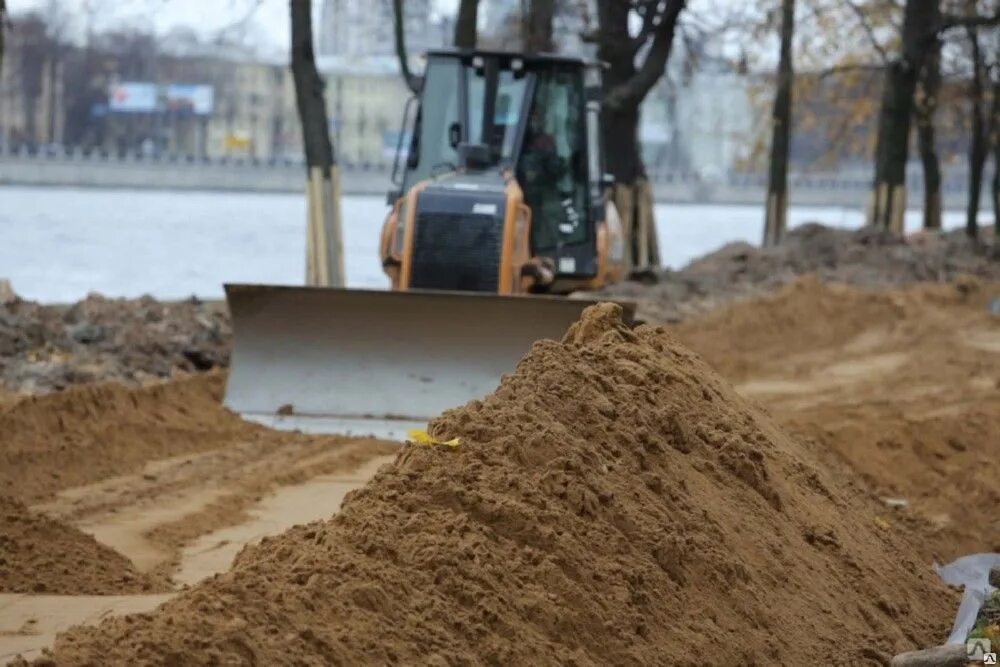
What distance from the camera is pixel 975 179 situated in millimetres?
37031

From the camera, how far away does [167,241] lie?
4041 cm

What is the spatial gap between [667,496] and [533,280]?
8.58 m

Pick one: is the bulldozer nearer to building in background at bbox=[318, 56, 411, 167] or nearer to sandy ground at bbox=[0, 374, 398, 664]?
sandy ground at bbox=[0, 374, 398, 664]

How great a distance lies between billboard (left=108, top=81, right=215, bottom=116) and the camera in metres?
84.1

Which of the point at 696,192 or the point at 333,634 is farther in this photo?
the point at 696,192

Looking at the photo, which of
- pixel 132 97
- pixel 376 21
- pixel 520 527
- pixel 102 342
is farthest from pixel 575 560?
pixel 132 97

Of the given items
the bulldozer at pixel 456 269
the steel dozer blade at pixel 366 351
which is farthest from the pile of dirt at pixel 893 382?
the steel dozer blade at pixel 366 351

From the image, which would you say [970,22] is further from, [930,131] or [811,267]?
[930,131]

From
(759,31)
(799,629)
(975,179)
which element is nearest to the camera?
(799,629)

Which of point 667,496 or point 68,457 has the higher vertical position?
point 667,496

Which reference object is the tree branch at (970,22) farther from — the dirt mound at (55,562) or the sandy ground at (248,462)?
the dirt mound at (55,562)

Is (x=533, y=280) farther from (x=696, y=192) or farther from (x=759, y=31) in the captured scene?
(x=696, y=192)

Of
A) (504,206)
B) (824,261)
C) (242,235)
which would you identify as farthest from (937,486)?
(242,235)

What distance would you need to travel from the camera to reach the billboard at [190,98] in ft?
282
